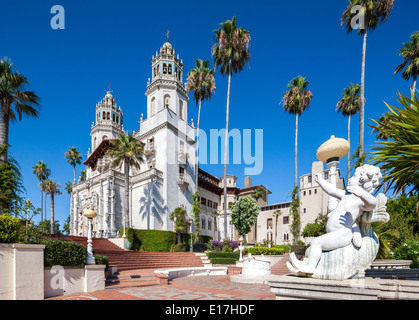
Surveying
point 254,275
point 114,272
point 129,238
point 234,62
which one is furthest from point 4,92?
point 234,62

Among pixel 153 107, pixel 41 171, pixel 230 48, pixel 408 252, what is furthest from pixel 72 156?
pixel 408 252

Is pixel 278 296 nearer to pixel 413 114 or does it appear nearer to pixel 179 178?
pixel 413 114

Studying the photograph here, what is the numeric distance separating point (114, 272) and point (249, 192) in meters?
44.3

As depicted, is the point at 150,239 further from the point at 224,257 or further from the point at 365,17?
the point at 365,17

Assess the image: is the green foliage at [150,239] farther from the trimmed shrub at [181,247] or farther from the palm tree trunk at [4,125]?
the palm tree trunk at [4,125]

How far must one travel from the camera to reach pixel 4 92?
16.6m

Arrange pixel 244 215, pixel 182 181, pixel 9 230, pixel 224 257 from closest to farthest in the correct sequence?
pixel 9 230, pixel 224 257, pixel 182 181, pixel 244 215

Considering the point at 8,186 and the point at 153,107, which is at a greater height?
the point at 153,107

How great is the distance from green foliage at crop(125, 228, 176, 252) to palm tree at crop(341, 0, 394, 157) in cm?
2055

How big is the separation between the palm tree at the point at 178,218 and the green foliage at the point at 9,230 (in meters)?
24.0

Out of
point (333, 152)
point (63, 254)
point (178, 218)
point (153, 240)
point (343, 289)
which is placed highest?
point (333, 152)

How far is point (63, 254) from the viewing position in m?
8.83

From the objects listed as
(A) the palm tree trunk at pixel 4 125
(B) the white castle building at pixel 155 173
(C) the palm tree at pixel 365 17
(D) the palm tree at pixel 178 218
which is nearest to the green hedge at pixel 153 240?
(D) the palm tree at pixel 178 218

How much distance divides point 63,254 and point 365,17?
27173mm
